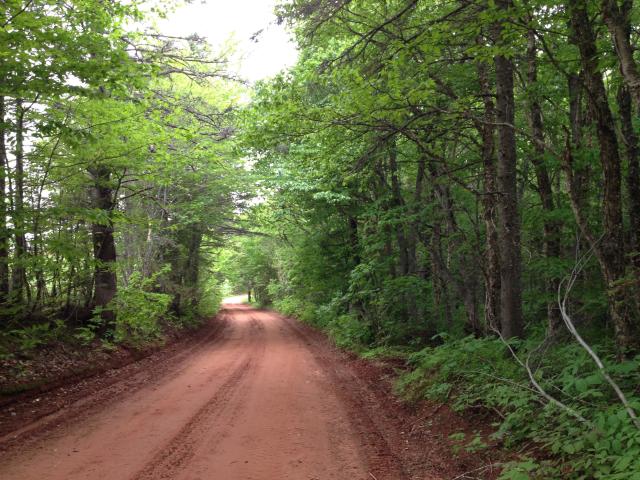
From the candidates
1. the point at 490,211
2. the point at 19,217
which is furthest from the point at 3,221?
the point at 490,211

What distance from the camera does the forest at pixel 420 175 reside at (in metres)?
4.44

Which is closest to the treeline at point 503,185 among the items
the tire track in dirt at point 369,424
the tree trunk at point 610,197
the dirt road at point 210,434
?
the tree trunk at point 610,197

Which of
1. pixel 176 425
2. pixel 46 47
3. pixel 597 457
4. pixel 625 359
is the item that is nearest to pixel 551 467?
pixel 597 457

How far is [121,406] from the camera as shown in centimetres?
699

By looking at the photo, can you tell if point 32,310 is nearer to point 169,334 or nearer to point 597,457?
point 169,334

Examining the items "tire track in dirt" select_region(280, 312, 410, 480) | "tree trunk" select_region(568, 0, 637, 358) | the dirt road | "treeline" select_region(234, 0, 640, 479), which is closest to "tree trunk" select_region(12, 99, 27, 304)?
the dirt road

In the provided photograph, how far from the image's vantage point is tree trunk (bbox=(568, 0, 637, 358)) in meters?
4.40

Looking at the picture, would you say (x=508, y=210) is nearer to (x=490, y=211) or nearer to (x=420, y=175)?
(x=490, y=211)

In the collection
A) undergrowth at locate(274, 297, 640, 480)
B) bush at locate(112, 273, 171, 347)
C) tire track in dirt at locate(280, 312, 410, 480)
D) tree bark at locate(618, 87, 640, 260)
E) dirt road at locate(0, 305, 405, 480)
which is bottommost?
tire track in dirt at locate(280, 312, 410, 480)

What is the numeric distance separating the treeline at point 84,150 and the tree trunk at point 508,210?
5.74m

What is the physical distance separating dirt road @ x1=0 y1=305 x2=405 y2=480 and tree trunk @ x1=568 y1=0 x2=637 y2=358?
281 cm

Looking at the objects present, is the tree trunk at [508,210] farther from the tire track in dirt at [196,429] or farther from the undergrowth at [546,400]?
the tire track in dirt at [196,429]

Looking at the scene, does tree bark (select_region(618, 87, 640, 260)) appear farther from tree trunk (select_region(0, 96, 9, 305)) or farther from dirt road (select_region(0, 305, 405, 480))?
tree trunk (select_region(0, 96, 9, 305))

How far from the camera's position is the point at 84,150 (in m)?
8.16
